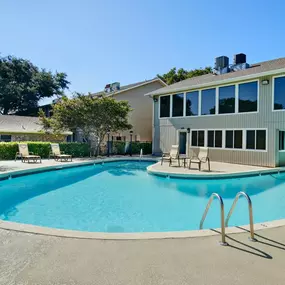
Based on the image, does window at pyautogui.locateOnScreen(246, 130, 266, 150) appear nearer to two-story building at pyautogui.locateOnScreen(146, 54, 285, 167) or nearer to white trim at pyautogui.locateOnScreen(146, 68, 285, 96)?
two-story building at pyautogui.locateOnScreen(146, 54, 285, 167)

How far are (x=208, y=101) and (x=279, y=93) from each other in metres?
4.33

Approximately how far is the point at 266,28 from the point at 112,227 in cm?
1371

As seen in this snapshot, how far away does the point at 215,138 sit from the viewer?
52.0 feet

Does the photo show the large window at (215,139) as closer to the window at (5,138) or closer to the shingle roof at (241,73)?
the shingle roof at (241,73)

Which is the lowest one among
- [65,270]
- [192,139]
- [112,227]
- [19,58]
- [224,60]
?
[112,227]

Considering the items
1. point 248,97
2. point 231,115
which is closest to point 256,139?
point 231,115

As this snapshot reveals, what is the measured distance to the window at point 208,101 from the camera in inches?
628

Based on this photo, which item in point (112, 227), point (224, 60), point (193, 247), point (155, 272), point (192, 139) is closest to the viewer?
point (155, 272)

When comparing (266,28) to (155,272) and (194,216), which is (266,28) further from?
(155,272)

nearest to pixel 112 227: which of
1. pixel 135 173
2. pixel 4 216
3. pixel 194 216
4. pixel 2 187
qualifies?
pixel 194 216

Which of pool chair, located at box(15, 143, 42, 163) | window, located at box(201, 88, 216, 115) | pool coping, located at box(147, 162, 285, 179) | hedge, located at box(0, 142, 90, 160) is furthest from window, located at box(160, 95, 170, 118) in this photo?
pool chair, located at box(15, 143, 42, 163)

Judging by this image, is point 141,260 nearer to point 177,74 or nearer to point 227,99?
point 227,99

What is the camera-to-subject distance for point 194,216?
6.45m

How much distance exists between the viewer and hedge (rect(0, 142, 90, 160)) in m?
15.2
